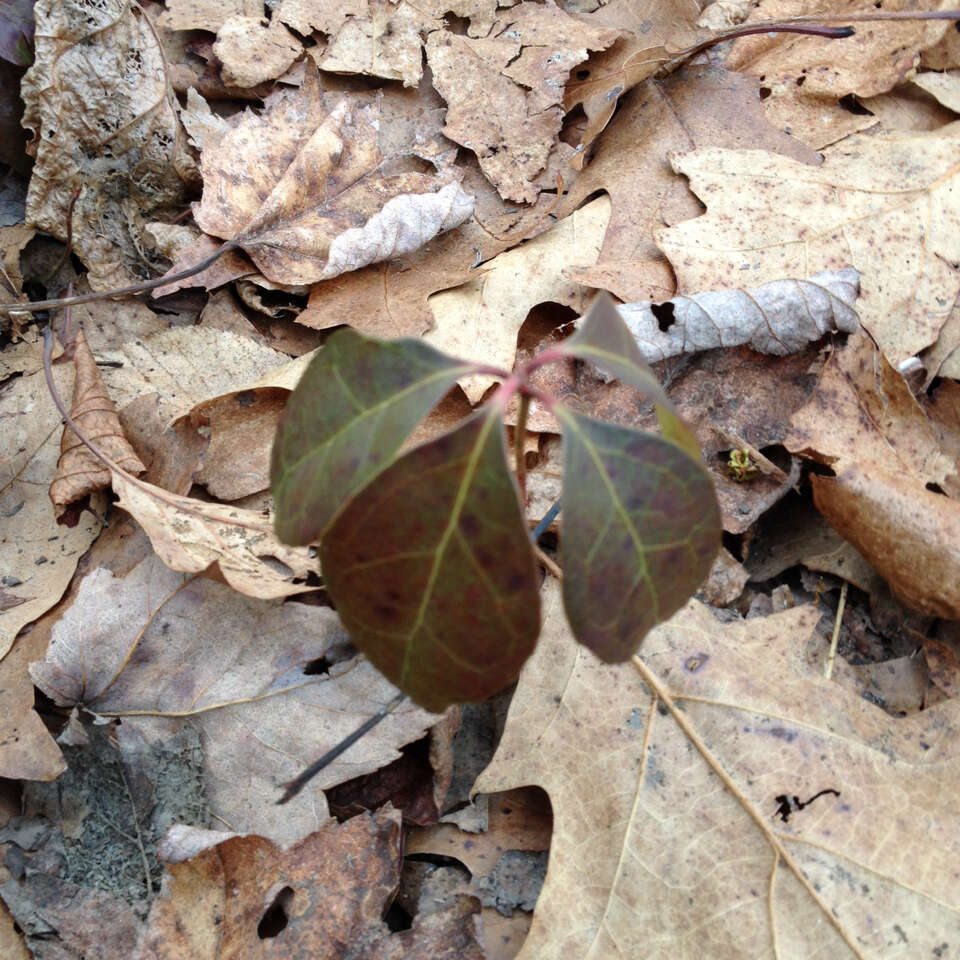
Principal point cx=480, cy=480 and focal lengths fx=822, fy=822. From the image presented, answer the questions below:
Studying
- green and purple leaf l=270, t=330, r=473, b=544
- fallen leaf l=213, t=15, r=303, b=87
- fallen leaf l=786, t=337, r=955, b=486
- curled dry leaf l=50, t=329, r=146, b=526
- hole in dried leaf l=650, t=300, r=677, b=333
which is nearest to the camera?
green and purple leaf l=270, t=330, r=473, b=544

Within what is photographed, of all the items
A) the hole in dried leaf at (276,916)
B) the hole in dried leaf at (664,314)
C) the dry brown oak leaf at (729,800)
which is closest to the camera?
the dry brown oak leaf at (729,800)

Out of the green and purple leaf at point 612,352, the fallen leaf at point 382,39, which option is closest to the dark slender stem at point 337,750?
the green and purple leaf at point 612,352

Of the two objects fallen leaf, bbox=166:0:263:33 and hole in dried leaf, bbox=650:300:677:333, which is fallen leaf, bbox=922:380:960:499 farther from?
fallen leaf, bbox=166:0:263:33

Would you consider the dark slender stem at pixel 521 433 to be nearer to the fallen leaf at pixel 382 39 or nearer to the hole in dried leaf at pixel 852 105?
the fallen leaf at pixel 382 39

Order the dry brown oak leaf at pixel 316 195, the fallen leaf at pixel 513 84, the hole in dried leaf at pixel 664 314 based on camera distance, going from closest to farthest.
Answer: the hole in dried leaf at pixel 664 314 < the dry brown oak leaf at pixel 316 195 < the fallen leaf at pixel 513 84

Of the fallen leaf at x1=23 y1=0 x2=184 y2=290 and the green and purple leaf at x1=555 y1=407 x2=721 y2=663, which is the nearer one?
the green and purple leaf at x1=555 y1=407 x2=721 y2=663

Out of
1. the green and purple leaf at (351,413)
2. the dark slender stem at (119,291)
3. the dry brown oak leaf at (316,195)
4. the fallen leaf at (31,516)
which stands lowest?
the fallen leaf at (31,516)

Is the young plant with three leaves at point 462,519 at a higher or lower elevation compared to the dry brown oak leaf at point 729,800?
higher

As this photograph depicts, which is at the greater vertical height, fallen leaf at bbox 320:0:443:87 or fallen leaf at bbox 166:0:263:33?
fallen leaf at bbox 166:0:263:33

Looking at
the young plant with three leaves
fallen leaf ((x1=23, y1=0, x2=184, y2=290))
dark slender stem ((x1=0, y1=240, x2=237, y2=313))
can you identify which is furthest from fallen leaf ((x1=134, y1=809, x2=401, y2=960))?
fallen leaf ((x1=23, y1=0, x2=184, y2=290))
